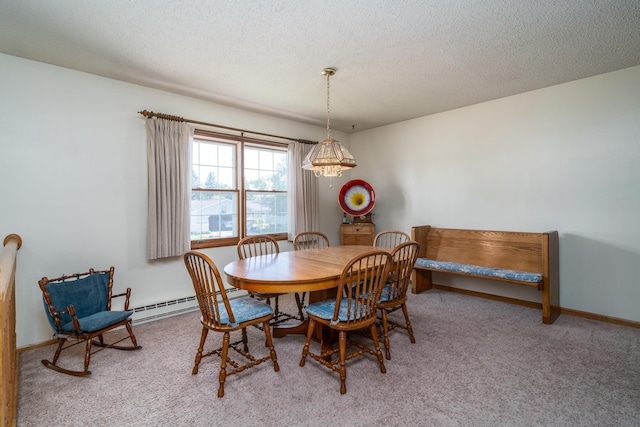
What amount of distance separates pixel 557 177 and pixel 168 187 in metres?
4.40

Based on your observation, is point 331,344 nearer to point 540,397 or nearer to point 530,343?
point 540,397

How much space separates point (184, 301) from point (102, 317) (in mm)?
1242

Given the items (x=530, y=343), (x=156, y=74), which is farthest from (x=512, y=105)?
(x=156, y=74)

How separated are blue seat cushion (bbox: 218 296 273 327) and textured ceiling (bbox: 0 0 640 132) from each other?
82.7 inches

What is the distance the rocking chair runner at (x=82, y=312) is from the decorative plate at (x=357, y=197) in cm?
317

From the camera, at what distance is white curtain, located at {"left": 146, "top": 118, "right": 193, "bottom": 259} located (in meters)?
3.40

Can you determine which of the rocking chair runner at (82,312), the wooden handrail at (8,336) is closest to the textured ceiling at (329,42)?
the wooden handrail at (8,336)

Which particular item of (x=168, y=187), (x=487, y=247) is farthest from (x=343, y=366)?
(x=487, y=247)

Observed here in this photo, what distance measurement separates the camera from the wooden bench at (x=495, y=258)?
3248mm

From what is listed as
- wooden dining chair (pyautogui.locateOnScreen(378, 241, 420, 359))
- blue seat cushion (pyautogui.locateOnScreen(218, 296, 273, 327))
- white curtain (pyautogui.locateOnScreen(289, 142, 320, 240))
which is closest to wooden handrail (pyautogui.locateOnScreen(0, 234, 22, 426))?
blue seat cushion (pyautogui.locateOnScreen(218, 296, 273, 327))

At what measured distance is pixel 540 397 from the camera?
6.56 ft

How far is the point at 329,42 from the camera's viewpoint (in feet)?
8.43

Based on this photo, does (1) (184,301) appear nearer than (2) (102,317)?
No

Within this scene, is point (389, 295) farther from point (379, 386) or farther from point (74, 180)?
point (74, 180)
